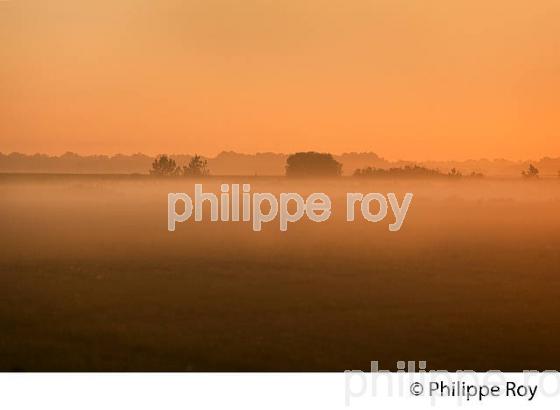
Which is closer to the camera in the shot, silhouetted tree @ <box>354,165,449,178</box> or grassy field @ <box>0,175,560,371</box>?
grassy field @ <box>0,175,560,371</box>

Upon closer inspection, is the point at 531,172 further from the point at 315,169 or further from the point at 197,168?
the point at 197,168

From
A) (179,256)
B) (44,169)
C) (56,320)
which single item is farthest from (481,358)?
(44,169)

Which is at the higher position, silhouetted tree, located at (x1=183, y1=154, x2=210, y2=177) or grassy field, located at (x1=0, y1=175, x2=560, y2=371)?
silhouetted tree, located at (x1=183, y1=154, x2=210, y2=177)

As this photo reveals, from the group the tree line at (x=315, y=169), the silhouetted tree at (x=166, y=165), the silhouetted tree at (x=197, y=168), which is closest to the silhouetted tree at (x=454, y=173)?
the tree line at (x=315, y=169)

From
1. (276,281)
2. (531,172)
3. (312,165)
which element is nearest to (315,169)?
(312,165)

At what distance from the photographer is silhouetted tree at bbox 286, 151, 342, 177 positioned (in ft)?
13.1

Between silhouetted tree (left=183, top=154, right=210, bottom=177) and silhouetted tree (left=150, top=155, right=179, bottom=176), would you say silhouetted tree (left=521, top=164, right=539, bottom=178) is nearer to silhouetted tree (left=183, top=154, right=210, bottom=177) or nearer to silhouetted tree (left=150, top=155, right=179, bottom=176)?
silhouetted tree (left=183, top=154, right=210, bottom=177)

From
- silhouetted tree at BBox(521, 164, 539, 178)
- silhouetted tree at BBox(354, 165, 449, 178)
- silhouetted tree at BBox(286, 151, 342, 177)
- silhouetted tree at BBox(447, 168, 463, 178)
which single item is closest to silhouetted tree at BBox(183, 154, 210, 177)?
silhouetted tree at BBox(286, 151, 342, 177)

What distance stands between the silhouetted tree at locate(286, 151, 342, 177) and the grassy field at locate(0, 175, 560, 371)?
0.22 feet

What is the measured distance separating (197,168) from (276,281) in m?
0.88

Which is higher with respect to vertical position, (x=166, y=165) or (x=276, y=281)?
(x=166, y=165)

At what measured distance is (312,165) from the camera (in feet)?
13.3
